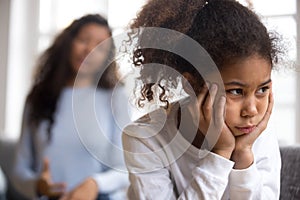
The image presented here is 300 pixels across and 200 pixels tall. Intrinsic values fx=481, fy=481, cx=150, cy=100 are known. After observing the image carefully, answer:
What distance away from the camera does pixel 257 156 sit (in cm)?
61

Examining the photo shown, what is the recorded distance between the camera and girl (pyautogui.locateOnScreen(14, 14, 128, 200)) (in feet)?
1.51

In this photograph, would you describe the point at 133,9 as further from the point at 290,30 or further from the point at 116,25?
the point at 290,30

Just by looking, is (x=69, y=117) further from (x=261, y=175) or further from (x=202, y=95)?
(x=261, y=175)

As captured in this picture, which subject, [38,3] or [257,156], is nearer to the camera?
[38,3]

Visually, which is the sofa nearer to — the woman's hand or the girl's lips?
the girl's lips

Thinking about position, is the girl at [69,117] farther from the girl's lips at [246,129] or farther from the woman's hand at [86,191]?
the girl's lips at [246,129]

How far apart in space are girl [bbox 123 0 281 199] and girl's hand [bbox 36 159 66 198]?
89 millimetres

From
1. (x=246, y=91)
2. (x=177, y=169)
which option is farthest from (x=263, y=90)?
(x=177, y=169)

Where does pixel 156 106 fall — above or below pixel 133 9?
below

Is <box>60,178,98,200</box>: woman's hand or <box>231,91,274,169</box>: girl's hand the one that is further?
<box>231,91,274,169</box>: girl's hand

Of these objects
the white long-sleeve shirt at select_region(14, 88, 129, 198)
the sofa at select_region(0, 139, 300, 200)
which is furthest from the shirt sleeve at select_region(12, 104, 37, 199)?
the sofa at select_region(0, 139, 300, 200)

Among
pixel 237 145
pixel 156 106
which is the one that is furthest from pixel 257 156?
pixel 156 106

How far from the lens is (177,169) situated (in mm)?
590

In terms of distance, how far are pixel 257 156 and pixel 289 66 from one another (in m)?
0.12
